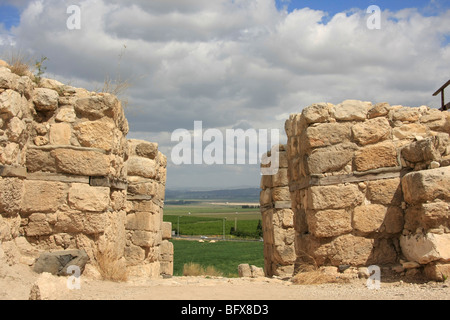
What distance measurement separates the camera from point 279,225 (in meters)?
10.9

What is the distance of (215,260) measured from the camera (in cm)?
1864

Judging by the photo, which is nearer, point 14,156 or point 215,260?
point 14,156

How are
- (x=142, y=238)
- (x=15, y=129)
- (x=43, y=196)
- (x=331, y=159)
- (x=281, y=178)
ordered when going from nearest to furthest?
1. (x=15, y=129)
2. (x=43, y=196)
3. (x=331, y=159)
4. (x=142, y=238)
5. (x=281, y=178)

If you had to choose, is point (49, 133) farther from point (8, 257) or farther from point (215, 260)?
point (215, 260)

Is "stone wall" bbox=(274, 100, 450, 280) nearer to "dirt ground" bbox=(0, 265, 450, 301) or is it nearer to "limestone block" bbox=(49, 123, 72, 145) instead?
"dirt ground" bbox=(0, 265, 450, 301)

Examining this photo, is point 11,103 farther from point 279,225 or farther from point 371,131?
point 279,225

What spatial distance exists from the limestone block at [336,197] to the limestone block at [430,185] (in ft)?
2.46

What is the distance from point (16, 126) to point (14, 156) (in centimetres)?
36

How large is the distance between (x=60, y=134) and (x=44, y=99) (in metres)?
0.50

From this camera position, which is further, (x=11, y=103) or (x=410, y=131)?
(x=410, y=131)

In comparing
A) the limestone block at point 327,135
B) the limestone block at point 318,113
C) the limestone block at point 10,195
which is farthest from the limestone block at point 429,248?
the limestone block at point 10,195

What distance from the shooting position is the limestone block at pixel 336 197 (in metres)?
6.07

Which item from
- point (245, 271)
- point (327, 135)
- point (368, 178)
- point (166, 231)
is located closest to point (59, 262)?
point (327, 135)
